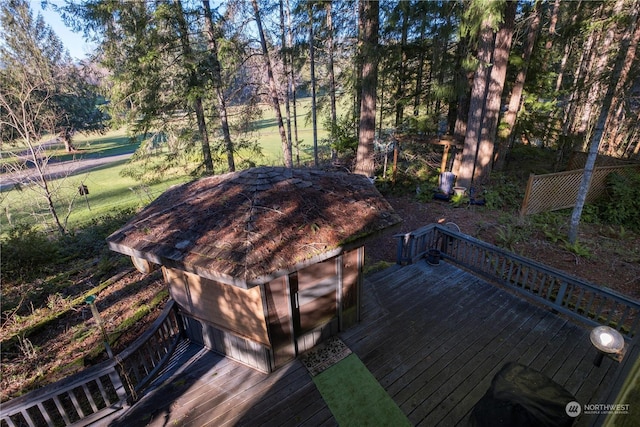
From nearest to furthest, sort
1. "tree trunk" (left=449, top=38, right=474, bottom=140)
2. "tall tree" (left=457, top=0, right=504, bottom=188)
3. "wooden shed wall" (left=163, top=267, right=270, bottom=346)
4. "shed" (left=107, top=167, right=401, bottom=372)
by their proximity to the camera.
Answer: "shed" (left=107, top=167, right=401, bottom=372) < "wooden shed wall" (left=163, top=267, right=270, bottom=346) < "tall tree" (left=457, top=0, right=504, bottom=188) < "tree trunk" (left=449, top=38, right=474, bottom=140)

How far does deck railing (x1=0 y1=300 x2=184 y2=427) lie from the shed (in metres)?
0.48

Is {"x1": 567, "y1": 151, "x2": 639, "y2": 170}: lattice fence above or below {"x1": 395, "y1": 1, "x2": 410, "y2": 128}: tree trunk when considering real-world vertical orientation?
below

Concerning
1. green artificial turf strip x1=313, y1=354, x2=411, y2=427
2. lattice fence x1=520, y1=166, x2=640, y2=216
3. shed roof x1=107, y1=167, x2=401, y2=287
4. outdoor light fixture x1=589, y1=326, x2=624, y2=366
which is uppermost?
shed roof x1=107, y1=167, x2=401, y2=287

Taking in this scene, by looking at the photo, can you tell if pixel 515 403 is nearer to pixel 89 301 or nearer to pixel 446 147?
pixel 89 301

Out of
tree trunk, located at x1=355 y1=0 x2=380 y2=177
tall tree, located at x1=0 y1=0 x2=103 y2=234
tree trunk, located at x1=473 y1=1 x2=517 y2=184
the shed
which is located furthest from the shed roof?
tall tree, located at x1=0 y1=0 x2=103 y2=234

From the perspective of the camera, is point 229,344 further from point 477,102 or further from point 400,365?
point 477,102

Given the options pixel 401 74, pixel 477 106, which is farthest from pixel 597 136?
pixel 401 74

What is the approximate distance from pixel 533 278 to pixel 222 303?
5682 mm

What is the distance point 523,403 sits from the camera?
9.14 ft

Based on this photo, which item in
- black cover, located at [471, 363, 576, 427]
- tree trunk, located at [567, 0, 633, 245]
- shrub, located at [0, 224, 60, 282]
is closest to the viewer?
black cover, located at [471, 363, 576, 427]

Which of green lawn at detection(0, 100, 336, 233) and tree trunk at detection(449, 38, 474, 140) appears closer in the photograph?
tree trunk at detection(449, 38, 474, 140)

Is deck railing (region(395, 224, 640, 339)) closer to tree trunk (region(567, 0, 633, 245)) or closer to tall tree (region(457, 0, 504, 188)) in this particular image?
tree trunk (region(567, 0, 633, 245))

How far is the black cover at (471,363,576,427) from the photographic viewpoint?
265 cm

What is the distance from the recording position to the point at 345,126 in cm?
1562
